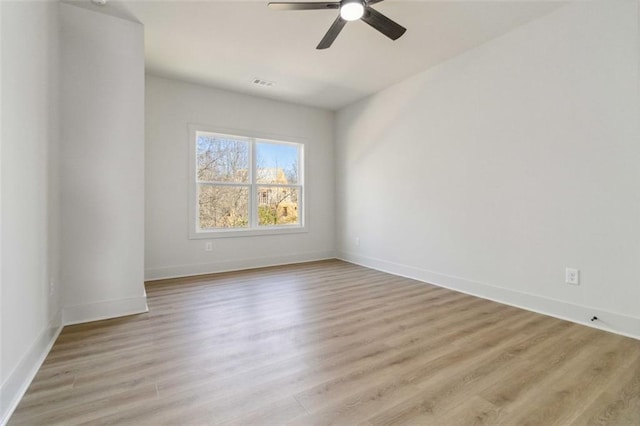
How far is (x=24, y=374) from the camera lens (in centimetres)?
157

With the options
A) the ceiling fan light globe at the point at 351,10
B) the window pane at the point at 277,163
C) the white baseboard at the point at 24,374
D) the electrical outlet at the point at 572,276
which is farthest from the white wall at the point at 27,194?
the electrical outlet at the point at 572,276

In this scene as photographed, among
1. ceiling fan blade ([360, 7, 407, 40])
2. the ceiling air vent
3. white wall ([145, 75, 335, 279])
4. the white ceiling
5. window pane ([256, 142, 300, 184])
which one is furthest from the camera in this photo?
window pane ([256, 142, 300, 184])

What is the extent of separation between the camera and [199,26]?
9.08 feet

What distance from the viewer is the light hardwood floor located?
4.46 ft

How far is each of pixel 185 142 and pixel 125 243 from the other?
6.20 feet

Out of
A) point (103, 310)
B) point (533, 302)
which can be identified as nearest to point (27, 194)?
point (103, 310)

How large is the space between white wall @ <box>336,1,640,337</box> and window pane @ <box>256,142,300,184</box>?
168 centimetres

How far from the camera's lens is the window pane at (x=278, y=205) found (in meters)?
4.76

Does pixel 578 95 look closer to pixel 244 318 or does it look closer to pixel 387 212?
pixel 387 212

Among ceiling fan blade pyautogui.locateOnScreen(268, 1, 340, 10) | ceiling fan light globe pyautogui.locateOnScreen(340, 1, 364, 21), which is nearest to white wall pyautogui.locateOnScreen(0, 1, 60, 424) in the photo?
ceiling fan blade pyautogui.locateOnScreen(268, 1, 340, 10)

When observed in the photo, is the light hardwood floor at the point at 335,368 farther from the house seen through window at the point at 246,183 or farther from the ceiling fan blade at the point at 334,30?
the ceiling fan blade at the point at 334,30

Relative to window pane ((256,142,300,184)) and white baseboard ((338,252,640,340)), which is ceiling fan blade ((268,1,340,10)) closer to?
window pane ((256,142,300,184))

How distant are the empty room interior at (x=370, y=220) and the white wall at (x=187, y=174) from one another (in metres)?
0.03

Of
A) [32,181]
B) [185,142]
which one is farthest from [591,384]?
[185,142]
